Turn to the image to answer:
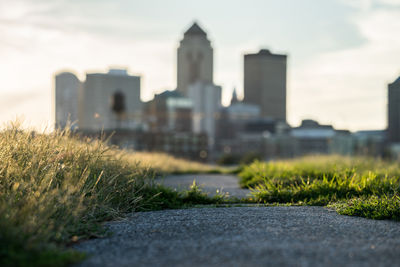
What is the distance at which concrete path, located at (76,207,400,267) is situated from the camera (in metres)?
3.54

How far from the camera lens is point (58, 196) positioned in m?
4.81

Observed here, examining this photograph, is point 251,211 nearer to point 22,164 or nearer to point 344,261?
point 344,261

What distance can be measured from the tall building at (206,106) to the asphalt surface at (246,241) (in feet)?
520

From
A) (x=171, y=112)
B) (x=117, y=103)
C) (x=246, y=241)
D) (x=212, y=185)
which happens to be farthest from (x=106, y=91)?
(x=246, y=241)

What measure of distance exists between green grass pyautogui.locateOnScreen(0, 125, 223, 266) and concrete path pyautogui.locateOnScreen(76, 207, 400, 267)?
11.7 inches

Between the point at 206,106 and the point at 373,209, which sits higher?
the point at 206,106

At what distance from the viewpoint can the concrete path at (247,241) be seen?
354 cm

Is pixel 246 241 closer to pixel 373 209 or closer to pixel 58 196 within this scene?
pixel 58 196

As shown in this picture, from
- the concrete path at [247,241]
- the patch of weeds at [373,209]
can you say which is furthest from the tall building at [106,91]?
the concrete path at [247,241]

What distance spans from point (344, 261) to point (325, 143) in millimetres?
141739

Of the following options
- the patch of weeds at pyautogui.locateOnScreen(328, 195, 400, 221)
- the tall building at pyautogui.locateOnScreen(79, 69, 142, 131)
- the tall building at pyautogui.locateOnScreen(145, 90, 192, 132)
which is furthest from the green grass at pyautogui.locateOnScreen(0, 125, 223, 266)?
the tall building at pyautogui.locateOnScreen(79, 69, 142, 131)

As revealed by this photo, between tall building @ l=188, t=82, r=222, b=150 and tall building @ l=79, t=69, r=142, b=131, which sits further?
tall building @ l=188, t=82, r=222, b=150

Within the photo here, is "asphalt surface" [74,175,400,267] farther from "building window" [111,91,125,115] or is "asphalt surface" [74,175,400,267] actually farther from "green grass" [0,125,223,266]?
"building window" [111,91,125,115]

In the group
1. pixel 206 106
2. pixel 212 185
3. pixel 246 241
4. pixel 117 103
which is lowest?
pixel 212 185
